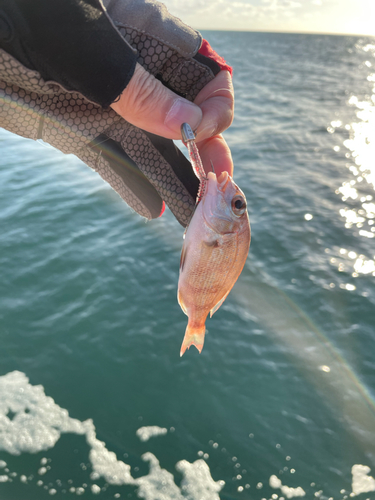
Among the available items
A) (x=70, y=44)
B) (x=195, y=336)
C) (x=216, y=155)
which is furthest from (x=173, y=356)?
(x=70, y=44)

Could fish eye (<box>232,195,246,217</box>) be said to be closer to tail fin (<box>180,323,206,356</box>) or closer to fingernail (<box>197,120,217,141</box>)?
fingernail (<box>197,120,217,141</box>)

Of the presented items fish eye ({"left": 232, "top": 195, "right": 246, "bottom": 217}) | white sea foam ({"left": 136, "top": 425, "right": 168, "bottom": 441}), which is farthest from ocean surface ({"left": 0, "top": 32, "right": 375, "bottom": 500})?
fish eye ({"left": 232, "top": 195, "right": 246, "bottom": 217})

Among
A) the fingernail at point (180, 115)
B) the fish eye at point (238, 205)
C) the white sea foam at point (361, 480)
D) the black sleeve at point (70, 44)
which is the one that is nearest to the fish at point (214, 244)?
the fish eye at point (238, 205)

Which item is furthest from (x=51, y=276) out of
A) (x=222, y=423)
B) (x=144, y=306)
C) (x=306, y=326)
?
(x=306, y=326)

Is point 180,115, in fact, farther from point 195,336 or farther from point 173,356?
point 173,356

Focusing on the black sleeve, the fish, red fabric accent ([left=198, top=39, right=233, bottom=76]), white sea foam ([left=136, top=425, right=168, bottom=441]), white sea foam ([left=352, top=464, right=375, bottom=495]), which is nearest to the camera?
the black sleeve

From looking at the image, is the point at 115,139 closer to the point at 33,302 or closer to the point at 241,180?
the point at 33,302
